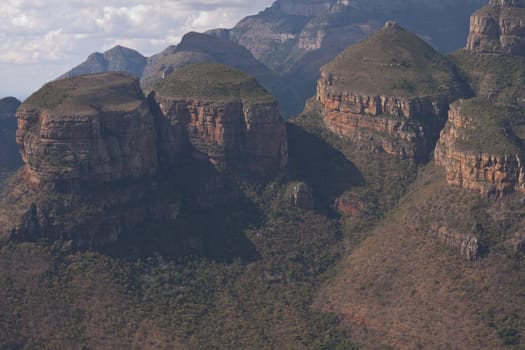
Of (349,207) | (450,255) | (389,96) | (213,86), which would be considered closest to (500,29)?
(389,96)

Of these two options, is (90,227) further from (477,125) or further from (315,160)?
(477,125)

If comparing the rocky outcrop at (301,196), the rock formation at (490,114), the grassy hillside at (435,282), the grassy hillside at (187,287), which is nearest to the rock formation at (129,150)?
the grassy hillside at (187,287)

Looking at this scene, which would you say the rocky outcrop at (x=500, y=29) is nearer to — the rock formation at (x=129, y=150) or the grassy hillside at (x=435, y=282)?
the grassy hillside at (x=435, y=282)

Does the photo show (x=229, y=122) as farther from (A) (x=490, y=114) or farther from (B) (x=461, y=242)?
(B) (x=461, y=242)

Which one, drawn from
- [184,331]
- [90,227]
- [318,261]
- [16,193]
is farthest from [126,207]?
[318,261]

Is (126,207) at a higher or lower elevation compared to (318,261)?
higher
